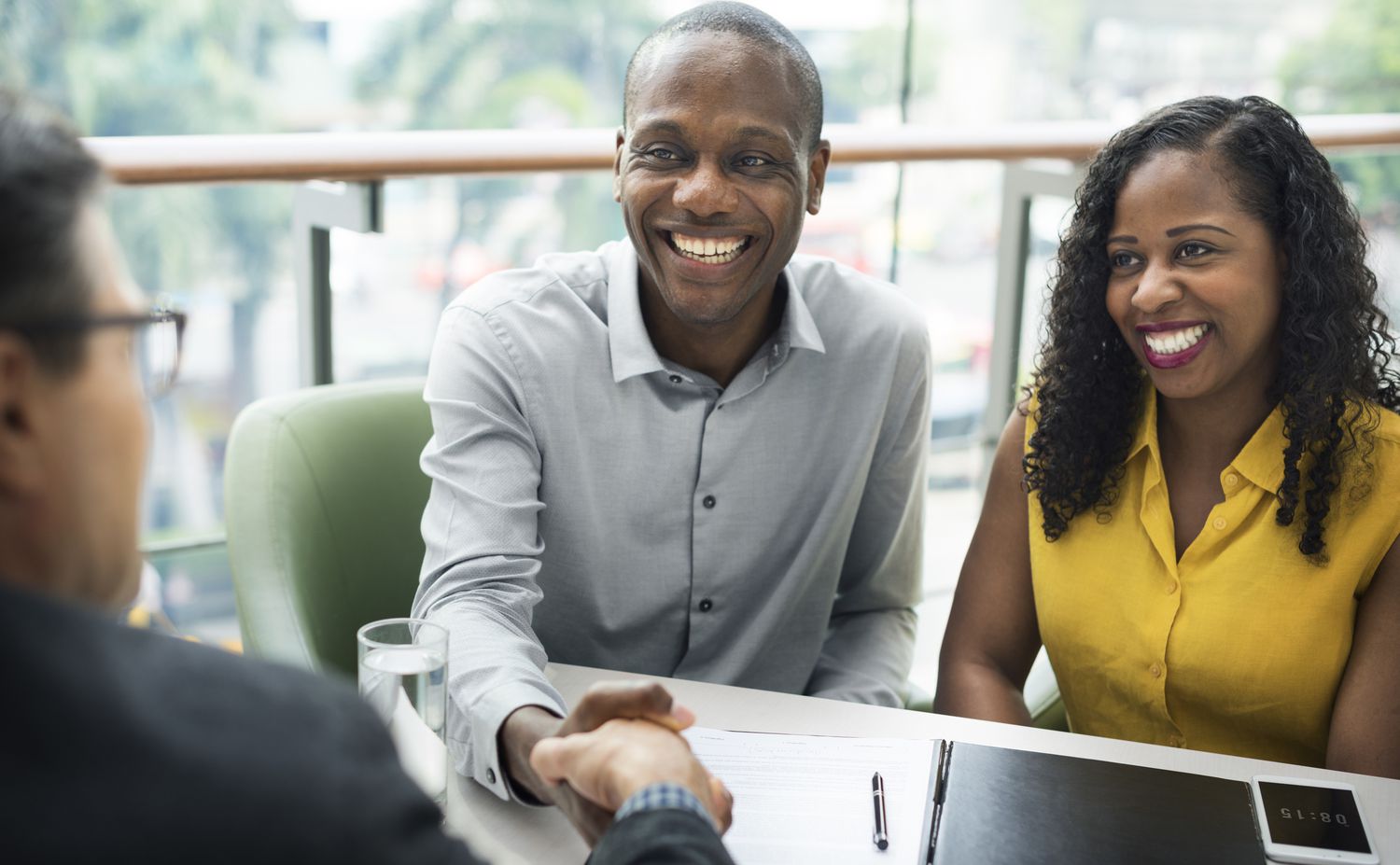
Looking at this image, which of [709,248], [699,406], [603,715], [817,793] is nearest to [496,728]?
[603,715]

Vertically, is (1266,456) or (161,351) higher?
(161,351)

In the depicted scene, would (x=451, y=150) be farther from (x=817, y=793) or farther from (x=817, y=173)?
(x=817, y=793)

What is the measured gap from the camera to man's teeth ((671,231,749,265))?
1729 millimetres

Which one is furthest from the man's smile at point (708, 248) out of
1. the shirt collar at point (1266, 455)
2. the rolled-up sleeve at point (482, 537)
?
the shirt collar at point (1266, 455)

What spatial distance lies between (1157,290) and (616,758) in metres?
0.91

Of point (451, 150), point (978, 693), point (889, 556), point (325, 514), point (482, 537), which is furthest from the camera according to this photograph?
point (451, 150)

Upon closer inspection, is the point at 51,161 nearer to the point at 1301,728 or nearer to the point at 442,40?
the point at 1301,728

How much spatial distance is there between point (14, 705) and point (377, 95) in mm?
6713

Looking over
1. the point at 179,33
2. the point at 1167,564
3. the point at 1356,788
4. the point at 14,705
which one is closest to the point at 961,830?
the point at 1356,788

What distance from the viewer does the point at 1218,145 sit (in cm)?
158

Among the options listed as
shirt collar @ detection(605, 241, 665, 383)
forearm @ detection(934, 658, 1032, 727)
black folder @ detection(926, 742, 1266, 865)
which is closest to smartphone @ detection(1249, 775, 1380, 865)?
black folder @ detection(926, 742, 1266, 865)

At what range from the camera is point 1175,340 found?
5.24 ft

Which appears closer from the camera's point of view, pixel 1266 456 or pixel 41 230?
pixel 41 230

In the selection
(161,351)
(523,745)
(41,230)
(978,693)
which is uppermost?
(41,230)
